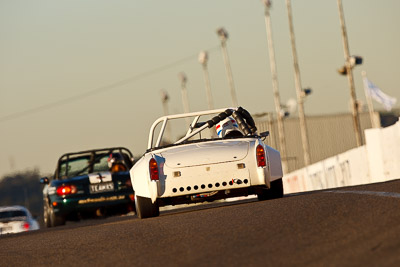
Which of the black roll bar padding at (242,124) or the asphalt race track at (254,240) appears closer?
the asphalt race track at (254,240)

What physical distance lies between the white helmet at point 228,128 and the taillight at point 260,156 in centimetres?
91

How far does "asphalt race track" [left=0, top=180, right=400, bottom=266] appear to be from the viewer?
737 centimetres

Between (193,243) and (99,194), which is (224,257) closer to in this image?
(193,243)

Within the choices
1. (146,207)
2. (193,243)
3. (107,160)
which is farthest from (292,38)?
(193,243)

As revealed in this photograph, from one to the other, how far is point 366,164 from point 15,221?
891 centimetres

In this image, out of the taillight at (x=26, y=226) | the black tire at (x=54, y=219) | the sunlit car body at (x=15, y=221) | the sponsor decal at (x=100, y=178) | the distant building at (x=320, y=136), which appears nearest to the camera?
the sponsor decal at (x=100, y=178)

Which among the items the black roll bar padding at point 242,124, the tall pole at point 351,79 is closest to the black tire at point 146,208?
the black roll bar padding at point 242,124

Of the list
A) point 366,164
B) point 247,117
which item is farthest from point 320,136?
point 247,117

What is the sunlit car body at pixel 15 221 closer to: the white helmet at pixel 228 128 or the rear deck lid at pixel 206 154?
the white helmet at pixel 228 128

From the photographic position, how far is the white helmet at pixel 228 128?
14.8 meters

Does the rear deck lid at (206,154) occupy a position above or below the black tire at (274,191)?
above

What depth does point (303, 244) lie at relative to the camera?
791 centimetres

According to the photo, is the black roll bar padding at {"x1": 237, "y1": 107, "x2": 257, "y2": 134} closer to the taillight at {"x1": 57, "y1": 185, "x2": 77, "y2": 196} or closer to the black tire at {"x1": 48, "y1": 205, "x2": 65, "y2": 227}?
the taillight at {"x1": 57, "y1": 185, "x2": 77, "y2": 196}

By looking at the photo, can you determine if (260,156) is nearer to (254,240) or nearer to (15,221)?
(254,240)
